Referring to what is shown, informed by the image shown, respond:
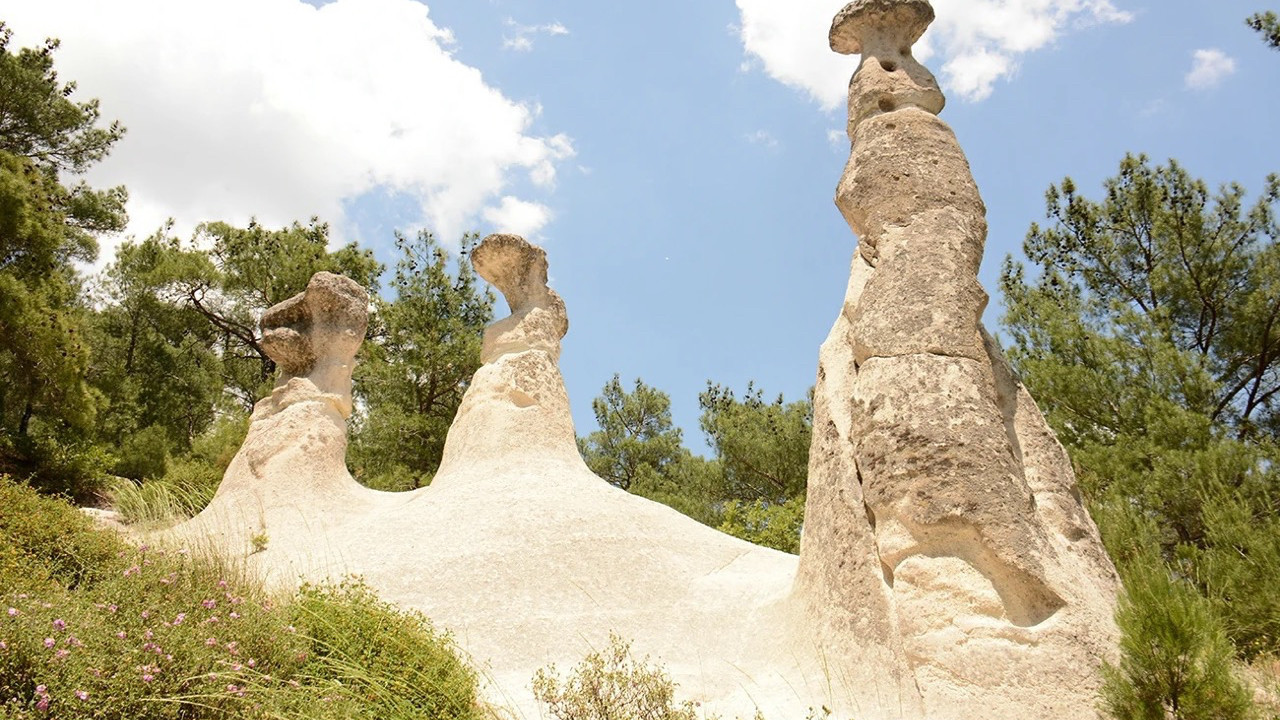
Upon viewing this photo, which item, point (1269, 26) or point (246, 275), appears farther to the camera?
point (246, 275)

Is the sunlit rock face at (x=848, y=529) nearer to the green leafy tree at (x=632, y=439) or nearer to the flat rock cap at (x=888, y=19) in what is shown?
the flat rock cap at (x=888, y=19)

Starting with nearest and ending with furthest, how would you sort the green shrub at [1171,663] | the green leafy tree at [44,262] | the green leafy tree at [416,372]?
the green shrub at [1171,663] → the green leafy tree at [44,262] → the green leafy tree at [416,372]

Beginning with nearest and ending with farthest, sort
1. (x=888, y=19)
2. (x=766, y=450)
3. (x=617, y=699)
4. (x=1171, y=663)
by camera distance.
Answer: (x=1171, y=663), (x=617, y=699), (x=888, y=19), (x=766, y=450)

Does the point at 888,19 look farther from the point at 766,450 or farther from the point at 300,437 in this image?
the point at 766,450

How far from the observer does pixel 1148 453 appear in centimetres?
1125

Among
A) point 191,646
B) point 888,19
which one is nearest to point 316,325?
point 191,646

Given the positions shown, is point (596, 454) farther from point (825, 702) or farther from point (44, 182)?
point (825, 702)

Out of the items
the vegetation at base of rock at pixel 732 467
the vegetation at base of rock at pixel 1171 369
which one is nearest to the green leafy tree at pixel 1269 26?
the vegetation at base of rock at pixel 1171 369

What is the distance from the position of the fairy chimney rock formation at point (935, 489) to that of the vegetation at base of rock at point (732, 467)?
8.56 meters

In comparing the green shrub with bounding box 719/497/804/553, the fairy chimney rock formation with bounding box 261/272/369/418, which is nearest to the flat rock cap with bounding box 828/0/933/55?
the fairy chimney rock formation with bounding box 261/272/369/418

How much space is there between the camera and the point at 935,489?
5.59m

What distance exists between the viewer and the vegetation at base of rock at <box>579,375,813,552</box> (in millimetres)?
16328

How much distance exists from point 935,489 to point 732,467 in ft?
46.7

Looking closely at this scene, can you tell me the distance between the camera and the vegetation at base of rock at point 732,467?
53.6 feet
